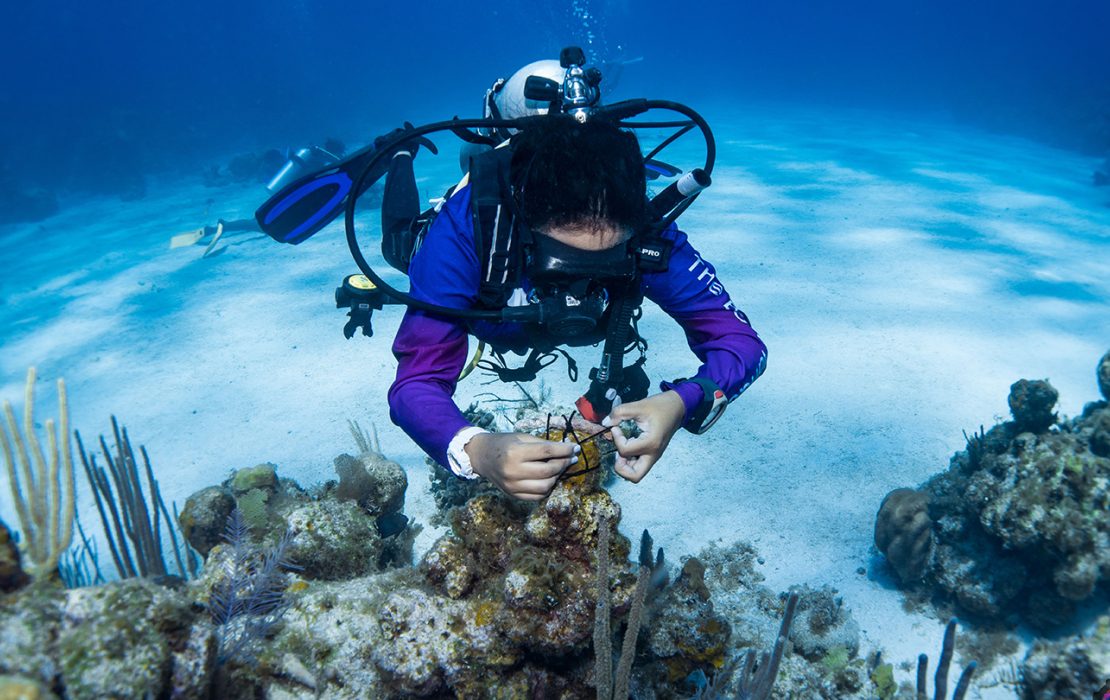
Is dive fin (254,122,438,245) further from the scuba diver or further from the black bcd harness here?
the black bcd harness

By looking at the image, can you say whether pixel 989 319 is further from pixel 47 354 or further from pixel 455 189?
pixel 47 354

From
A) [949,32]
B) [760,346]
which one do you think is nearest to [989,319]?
A: [760,346]

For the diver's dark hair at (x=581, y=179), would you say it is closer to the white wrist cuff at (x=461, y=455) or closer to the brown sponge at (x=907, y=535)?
the white wrist cuff at (x=461, y=455)

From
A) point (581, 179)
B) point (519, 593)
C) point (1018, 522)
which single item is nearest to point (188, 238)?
point (581, 179)

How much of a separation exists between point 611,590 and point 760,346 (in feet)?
5.19

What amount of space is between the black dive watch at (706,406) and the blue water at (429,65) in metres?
31.8

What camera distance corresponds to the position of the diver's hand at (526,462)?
6.05ft

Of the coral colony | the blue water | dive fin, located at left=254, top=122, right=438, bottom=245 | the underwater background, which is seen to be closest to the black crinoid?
the coral colony

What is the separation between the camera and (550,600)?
214 cm

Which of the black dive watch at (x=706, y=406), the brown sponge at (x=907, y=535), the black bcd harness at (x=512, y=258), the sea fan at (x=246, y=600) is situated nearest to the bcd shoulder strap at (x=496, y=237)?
the black bcd harness at (x=512, y=258)

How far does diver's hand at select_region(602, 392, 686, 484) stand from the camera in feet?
6.86

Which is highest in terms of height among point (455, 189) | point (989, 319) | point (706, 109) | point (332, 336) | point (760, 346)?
point (706, 109)

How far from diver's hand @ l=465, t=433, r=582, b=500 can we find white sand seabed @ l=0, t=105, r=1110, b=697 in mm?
2965

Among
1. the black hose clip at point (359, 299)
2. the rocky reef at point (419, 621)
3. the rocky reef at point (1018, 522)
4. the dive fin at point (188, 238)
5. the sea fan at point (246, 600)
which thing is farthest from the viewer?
the dive fin at point (188, 238)
